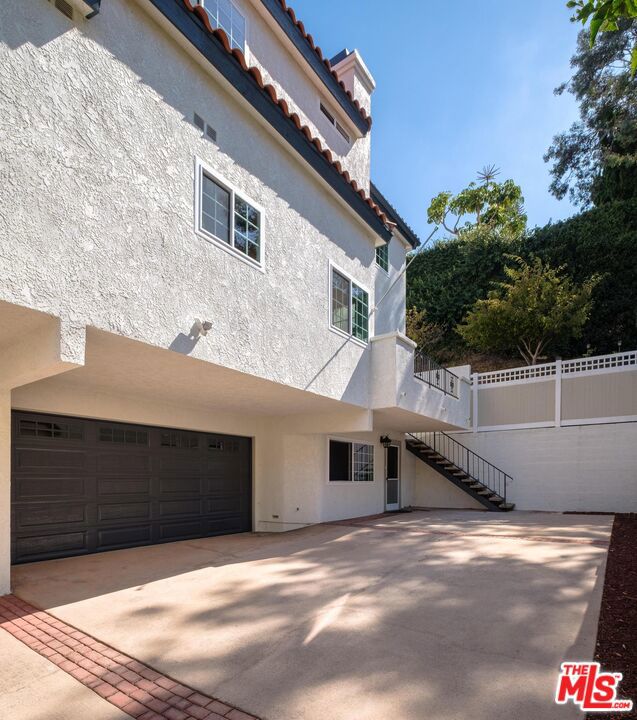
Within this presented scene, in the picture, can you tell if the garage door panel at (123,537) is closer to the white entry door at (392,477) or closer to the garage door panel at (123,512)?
the garage door panel at (123,512)

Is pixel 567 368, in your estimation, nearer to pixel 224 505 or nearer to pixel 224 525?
pixel 224 505

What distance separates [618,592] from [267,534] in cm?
727

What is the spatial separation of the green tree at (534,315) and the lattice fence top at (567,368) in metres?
2.85

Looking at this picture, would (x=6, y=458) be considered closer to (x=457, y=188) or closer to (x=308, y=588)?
(x=308, y=588)

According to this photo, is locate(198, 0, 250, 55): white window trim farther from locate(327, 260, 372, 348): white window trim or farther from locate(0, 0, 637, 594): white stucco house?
locate(327, 260, 372, 348): white window trim

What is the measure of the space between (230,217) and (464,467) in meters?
12.4

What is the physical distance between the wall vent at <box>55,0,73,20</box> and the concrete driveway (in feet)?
20.2

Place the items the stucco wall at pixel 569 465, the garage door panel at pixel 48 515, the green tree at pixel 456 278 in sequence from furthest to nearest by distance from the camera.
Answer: the green tree at pixel 456 278 < the stucco wall at pixel 569 465 < the garage door panel at pixel 48 515


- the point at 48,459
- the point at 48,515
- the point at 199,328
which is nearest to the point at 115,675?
the point at 199,328

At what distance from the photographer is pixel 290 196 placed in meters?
7.86

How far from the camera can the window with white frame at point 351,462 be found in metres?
12.1

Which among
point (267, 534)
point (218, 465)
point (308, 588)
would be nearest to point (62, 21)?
point (308, 588)

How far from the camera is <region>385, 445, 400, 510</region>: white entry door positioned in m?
14.6

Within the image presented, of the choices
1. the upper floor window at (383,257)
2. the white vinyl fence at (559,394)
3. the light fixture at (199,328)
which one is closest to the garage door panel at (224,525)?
the light fixture at (199,328)
